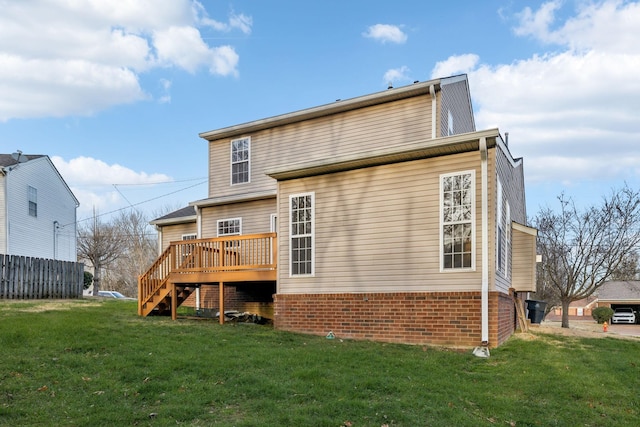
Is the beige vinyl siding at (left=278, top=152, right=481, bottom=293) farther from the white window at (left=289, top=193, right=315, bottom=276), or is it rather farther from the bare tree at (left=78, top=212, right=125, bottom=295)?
the bare tree at (left=78, top=212, right=125, bottom=295)

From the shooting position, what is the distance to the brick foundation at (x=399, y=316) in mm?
9492

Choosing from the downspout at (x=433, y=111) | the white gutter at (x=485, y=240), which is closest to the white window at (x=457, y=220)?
the white gutter at (x=485, y=240)

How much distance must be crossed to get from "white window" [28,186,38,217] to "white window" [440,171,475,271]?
868 inches

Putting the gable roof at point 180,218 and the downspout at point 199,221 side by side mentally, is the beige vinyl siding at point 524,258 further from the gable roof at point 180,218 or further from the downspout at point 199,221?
the gable roof at point 180,218

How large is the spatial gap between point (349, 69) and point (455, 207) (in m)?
7.94

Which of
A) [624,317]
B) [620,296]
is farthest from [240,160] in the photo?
[620,296]

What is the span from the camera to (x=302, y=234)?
11672 millimetres

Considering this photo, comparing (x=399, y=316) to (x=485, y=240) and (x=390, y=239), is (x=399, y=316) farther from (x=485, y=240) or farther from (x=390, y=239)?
(x=485, y=240)

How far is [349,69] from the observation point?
52.9ft

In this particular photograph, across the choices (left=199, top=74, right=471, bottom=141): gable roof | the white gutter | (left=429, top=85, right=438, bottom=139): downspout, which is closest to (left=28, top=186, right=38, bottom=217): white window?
(left=199, top=74, right=471, bottom=141): gable roof

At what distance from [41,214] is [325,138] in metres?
17.7

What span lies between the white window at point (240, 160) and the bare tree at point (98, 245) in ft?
70.6

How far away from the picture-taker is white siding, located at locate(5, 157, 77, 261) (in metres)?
23.0

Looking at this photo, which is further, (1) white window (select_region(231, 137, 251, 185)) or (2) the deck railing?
(1) white window (select_region(231, 137, 251, 185))
